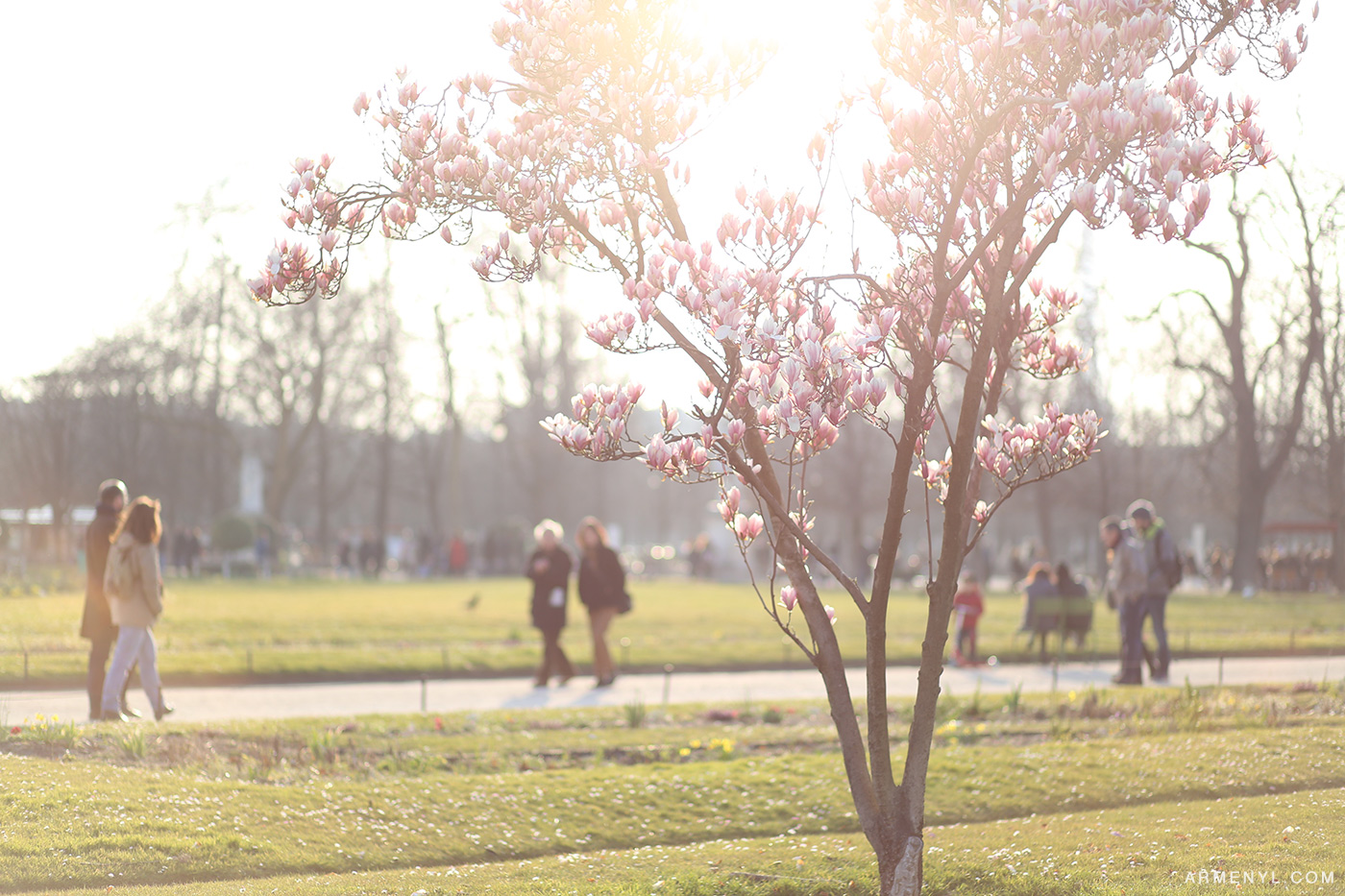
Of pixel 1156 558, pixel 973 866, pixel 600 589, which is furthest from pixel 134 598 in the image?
pixel 1156 558

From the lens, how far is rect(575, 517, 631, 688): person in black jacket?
1596cm

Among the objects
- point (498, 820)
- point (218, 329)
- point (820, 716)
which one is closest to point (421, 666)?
point (820, 716)

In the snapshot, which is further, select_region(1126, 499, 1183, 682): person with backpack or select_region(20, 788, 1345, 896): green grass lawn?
select_region(1126, 499, 1183, 682): person with backpack

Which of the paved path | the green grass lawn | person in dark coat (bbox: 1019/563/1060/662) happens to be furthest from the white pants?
person in dark coat (bbox: 1019/563/1060/662)

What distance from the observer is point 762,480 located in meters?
6.52

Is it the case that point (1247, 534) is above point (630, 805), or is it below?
above

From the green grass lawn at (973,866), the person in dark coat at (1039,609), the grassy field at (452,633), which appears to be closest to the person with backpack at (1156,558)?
the person in dark coat at (1039,609)

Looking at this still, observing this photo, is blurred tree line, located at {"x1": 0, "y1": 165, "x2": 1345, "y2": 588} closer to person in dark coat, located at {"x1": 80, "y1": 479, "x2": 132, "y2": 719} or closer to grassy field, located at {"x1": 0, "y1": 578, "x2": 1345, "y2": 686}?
grassy field, located at {"x1": 0, "y1": 578, "x2": 1345, "y2": 686}

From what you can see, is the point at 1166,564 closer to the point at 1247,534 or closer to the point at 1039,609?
the point at 1039,609

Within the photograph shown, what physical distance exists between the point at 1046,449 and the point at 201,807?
16.7ft

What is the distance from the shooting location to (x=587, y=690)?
15734mm

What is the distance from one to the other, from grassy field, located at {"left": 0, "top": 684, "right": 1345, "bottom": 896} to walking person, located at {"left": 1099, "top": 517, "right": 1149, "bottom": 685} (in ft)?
10.3

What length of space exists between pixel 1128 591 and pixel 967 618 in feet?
12.5

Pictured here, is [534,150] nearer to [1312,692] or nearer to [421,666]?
[1312,692]
